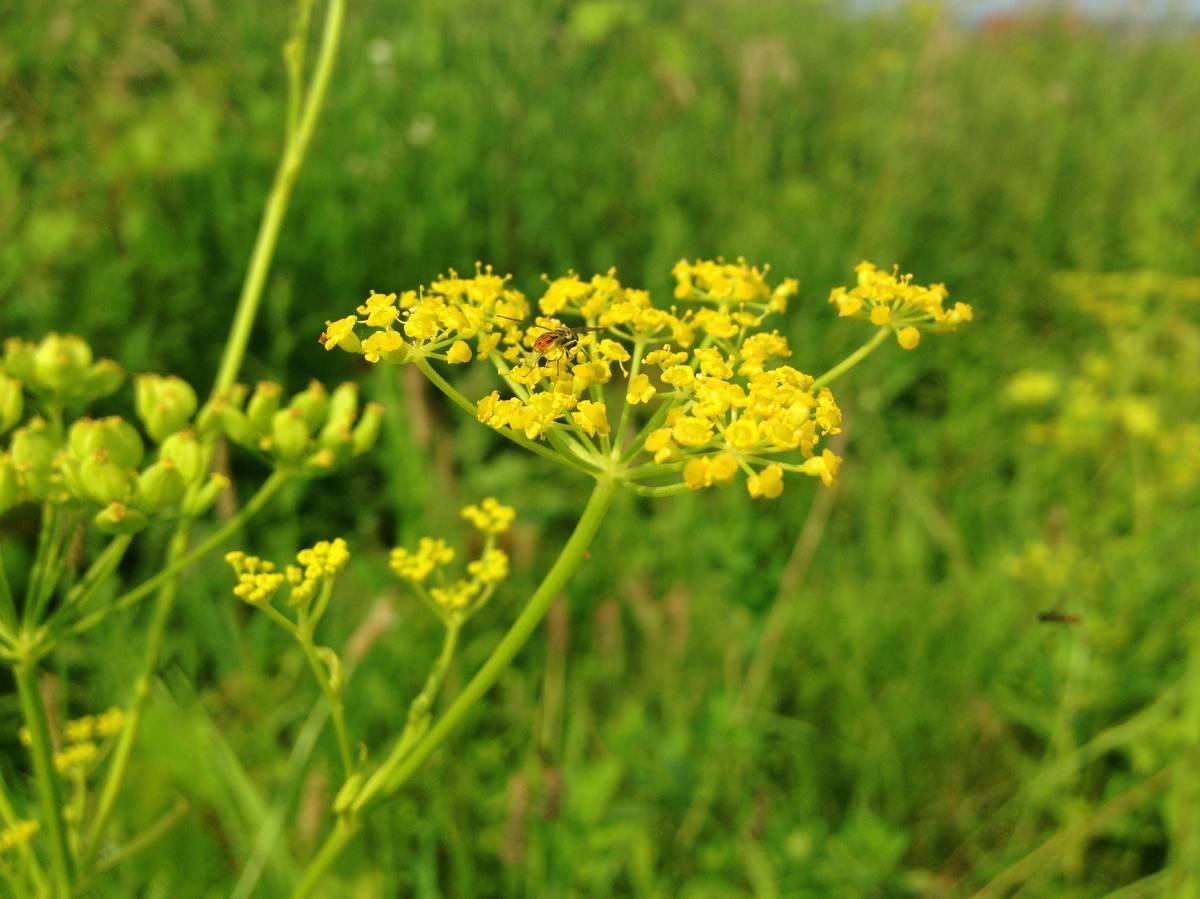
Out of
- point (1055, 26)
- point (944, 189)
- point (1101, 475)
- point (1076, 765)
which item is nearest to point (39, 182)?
point (1076, 765)

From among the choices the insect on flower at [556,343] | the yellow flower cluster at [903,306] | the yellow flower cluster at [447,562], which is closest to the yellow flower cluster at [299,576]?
the yellow flower cluster at [447,562]

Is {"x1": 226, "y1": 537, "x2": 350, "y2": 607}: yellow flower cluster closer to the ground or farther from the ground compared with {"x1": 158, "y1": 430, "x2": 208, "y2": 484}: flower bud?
closer to the ground

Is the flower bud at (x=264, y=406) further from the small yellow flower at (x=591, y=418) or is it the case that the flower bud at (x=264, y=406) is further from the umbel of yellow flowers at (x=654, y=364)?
the small yellow flower at (x=591, y=418)

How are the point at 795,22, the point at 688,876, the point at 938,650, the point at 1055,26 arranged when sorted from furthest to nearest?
the point at 1055,26 < the point at 795,22 < the point at 938,650 < the point at 688,876

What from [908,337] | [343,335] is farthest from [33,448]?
[908,337]

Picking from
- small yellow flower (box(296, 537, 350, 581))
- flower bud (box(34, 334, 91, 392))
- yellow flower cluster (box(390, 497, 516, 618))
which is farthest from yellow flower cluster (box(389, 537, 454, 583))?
flower bud (box(34, 334, 91, 392))

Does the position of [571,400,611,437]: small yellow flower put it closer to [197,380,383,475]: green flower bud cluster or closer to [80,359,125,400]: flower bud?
[197,380,383,475]: green flower bud cluster

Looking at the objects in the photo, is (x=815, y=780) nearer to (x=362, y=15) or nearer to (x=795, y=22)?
(x=362, y=15)
